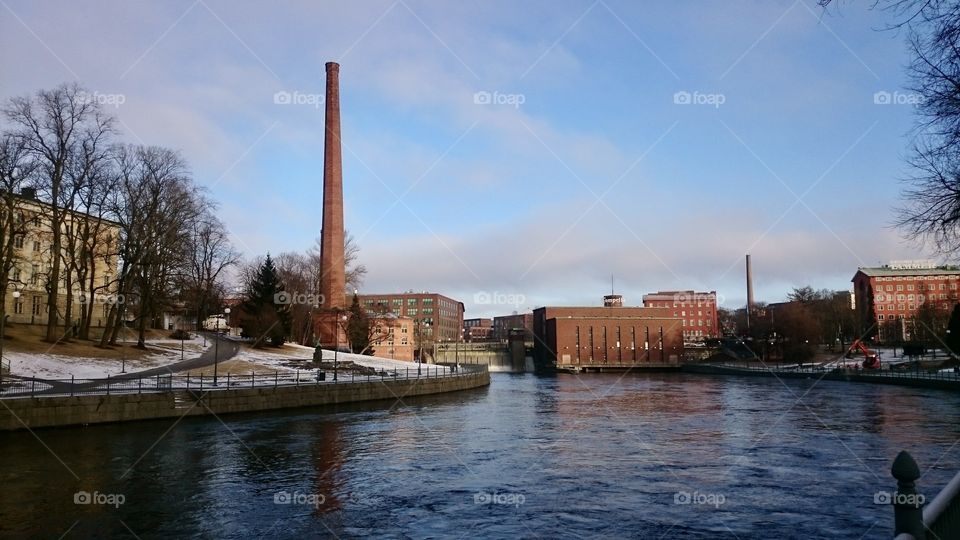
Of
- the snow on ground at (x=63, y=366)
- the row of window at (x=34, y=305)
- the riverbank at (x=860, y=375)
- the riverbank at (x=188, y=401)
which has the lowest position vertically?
the riverbank at (x=860, y=375)

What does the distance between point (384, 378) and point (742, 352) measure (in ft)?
320

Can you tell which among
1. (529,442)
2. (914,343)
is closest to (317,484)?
(529,442)

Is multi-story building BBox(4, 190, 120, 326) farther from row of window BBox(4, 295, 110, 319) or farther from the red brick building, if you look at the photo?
the red brick building

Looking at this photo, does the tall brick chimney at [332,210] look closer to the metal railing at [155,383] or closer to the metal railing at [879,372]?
the metal railing at [155,383]

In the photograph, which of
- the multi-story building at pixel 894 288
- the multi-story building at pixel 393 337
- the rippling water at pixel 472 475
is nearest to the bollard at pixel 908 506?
the rippling water at pixel 472 475

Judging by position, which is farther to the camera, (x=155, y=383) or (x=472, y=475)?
(x=155, y=383)

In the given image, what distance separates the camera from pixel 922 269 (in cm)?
14650

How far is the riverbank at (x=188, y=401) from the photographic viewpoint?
95.8ft

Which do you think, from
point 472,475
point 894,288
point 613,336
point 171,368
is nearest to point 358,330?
point 171,368

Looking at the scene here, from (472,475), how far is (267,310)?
57.4 metres

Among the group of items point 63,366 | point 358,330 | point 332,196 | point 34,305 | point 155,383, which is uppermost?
point 332,196

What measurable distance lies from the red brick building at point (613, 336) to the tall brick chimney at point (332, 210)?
200 ft

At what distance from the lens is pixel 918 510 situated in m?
6.70

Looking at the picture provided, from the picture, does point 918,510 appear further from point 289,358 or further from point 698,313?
point 698,313
